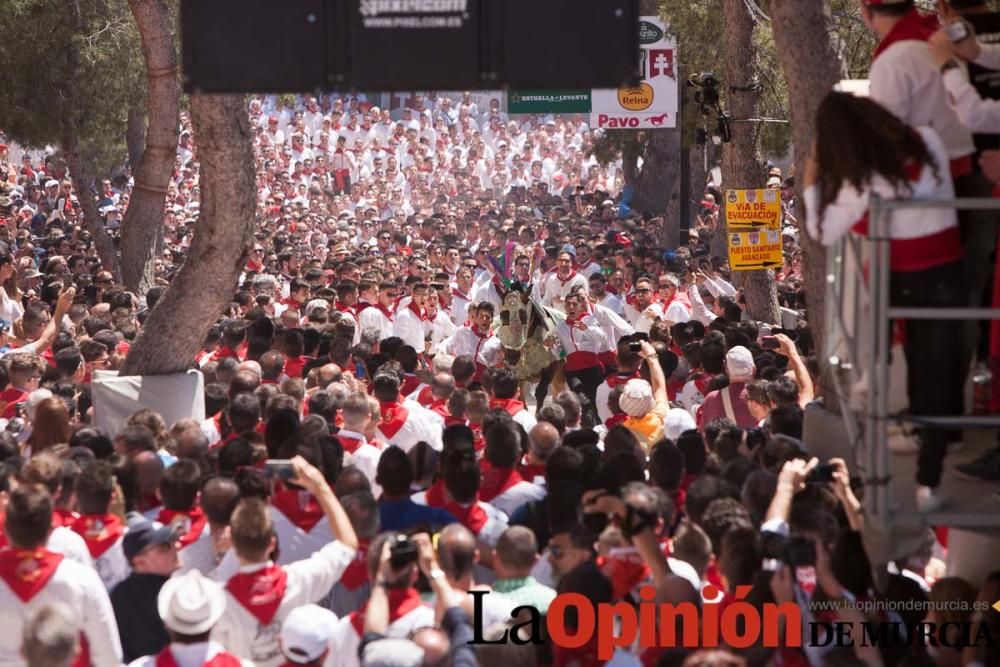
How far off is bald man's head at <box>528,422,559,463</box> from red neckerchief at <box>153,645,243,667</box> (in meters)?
3.31

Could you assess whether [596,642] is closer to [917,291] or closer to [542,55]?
[917,291]

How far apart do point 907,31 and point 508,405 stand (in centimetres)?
531

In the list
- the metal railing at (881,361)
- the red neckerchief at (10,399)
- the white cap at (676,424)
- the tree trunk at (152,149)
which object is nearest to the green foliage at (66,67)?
the tree trunk at (152,149)

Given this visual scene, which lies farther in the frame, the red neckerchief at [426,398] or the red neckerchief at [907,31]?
the red neckerchief at [426,398]

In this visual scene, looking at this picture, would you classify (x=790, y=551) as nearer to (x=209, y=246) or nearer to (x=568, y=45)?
(x=568, y=45)

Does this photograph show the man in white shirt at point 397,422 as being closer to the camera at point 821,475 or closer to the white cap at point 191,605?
the camera at point 821,475

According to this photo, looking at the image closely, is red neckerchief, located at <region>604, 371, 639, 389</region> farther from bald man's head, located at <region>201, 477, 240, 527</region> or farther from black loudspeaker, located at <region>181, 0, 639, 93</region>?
bald man's head, located at <region>201, 477, 240, 527</region>

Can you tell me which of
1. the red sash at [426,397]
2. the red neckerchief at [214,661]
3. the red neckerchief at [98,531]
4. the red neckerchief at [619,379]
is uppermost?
the red neckerchief at [98,531]

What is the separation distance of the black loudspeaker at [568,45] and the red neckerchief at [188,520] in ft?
9.06

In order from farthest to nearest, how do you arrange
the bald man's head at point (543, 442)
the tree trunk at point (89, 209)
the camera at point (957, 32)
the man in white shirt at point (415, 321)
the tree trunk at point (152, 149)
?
the tree trunk at point (89, 209), the man in white shirt at point (415, 321), the tree trunk at point (152, 149), the bald man's head at point (543, 442), the camera at point (957, 32)

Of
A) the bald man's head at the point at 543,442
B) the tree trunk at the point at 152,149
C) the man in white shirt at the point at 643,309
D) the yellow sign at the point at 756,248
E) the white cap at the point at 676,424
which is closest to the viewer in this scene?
the bald man's head at the point at 543,442

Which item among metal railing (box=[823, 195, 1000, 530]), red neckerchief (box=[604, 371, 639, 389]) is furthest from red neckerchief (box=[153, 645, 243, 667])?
red neckerchief (box=[604, 371, 639, 389])

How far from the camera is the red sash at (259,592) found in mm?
6777

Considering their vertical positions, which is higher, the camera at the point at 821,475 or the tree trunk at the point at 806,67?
the tree trunk at the point at 806,67
